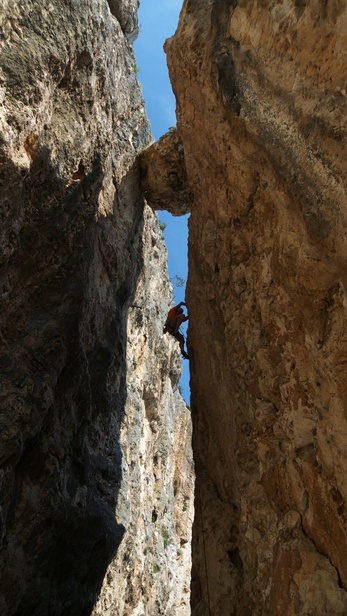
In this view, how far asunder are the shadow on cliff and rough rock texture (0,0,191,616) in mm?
21

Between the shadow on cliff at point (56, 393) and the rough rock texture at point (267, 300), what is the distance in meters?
1.68

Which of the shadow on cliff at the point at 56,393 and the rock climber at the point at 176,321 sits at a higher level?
the rock climber at the point at 176,321

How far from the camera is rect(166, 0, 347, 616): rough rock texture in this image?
5691 millimetres

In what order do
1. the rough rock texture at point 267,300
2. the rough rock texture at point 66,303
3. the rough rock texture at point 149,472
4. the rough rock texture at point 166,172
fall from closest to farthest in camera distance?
the rough rock texture at point 267,300 → the rough rock texture at point 66,303 → the rough rock texture at point 149,472 → the rough rock texture at point 166,172

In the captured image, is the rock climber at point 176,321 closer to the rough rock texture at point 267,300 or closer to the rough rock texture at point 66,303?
the rough rock texture at point 66,303

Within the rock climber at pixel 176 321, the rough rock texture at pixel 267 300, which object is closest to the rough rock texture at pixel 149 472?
the rock climber at pixel 176 321

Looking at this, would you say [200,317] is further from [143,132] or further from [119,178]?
[143,132]

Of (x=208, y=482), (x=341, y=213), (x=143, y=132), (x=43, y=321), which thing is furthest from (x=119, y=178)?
(x=341, y=213)

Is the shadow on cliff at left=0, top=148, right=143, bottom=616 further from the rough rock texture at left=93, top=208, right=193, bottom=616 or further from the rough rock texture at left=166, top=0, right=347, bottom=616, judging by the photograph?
the rough rock texture at left=166, top=0, right=347, bottom=616

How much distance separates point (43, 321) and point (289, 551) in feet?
14.1

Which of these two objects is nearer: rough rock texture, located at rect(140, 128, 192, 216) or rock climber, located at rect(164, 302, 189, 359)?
rough rock texture, located at rect(140, 128, 192, 216)

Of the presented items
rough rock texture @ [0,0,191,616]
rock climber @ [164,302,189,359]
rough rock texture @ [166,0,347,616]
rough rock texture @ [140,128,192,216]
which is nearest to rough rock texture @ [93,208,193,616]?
rough rock texture @ [0,0,191,616]

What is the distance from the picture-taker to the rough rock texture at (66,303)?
786cm

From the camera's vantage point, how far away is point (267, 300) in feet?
23.9
